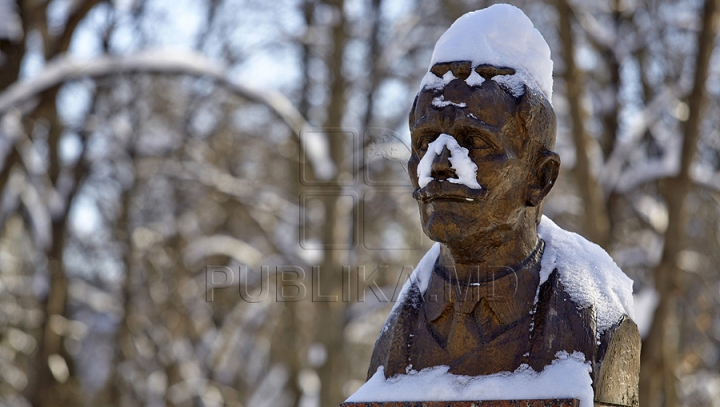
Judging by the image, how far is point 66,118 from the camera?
15773 millimetres

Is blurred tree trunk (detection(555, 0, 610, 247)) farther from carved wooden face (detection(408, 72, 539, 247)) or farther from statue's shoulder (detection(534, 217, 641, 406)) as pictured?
carved wooden face (detection(408, 72, 539, 247))

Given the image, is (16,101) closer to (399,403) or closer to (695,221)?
(399,403)

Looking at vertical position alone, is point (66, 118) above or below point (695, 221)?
above

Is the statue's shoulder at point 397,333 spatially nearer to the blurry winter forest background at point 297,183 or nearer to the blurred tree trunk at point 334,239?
the blurry winter forest background at point 297,183

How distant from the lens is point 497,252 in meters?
3.97

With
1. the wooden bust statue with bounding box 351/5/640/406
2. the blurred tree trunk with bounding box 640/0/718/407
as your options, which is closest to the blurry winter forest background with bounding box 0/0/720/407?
the blurred tree trunk with bounding box 640/0/718/407

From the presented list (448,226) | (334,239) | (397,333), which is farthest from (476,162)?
(334,239)

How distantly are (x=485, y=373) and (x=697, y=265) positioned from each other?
1526cm

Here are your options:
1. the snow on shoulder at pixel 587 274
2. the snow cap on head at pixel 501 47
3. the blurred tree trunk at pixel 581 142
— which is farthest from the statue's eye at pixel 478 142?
the blurred tree trunk at pixel 581 142

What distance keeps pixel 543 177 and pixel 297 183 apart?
11.7 meters

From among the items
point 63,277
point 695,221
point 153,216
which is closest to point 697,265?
point 695,221

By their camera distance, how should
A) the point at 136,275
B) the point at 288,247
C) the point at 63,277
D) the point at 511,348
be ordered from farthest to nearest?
the point at 136,275
the point at 288,247
the point at 63,277
the point at 511,348

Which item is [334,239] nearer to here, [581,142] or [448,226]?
Answer: [581,142]

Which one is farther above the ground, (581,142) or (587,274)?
(587,274)
